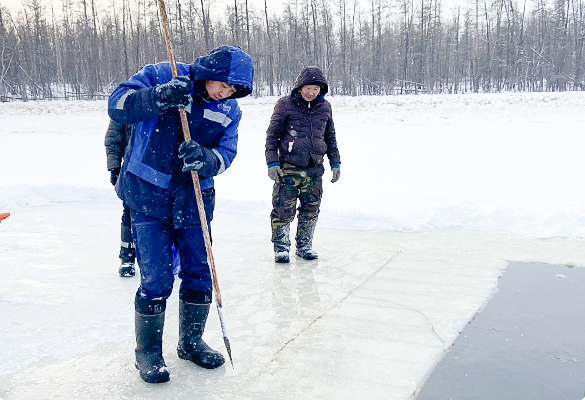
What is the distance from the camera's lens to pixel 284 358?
2.78 meters

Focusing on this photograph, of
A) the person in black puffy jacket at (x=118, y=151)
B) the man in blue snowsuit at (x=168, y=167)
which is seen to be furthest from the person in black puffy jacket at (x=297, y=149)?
the man in blue snowsuit at (x=168, y=167)

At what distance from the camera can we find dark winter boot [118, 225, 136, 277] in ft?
13.8

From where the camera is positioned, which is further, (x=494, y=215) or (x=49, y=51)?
(x=49, y=51)

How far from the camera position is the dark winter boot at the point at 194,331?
2691 millimetres

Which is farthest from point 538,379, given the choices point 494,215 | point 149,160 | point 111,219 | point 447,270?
point 111,219

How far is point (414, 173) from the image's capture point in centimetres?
866

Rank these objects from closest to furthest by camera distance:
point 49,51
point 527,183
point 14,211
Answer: point 14,211 → point 527,183 → point 49,51

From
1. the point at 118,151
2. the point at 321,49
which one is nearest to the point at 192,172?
the point at 118,151

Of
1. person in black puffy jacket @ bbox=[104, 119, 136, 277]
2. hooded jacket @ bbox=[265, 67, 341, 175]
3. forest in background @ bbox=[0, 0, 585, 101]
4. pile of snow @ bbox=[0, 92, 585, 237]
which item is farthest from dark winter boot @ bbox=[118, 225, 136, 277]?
forest in background @ bbox=[0, 0, 585, 101]

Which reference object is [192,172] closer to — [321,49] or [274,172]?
[274,172]

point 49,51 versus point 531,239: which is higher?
point 49,51

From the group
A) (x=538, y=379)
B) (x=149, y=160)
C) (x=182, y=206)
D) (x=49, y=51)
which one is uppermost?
(x=49, y=51)

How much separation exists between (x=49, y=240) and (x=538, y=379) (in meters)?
4.62

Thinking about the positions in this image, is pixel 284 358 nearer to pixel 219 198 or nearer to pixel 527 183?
pixel 219 198
